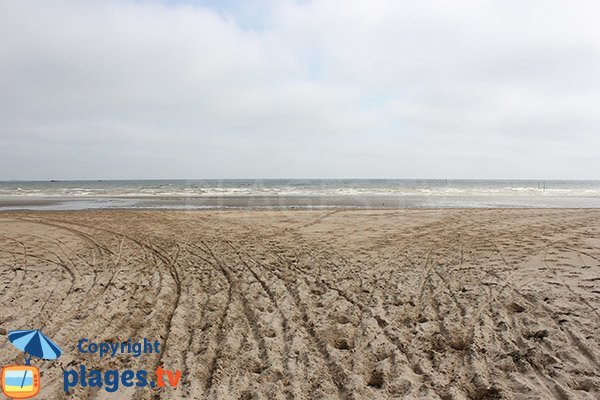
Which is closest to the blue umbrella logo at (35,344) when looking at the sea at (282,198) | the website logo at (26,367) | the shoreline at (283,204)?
the website logo at (26,367)

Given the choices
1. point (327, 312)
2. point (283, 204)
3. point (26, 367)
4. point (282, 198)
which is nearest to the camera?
point (26, 367)

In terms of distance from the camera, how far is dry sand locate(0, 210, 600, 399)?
3121 millimetres

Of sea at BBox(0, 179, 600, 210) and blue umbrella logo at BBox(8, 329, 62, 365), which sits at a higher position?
sea at BBox(0, 179, 600, 210)

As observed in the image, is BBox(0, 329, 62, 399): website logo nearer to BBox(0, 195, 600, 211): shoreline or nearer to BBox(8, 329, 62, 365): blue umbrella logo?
BBox(8, 329, 62, 365): blue umbrella logo

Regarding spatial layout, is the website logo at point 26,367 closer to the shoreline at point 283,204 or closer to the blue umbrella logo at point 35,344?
the blue umbrella logo at point 35,344

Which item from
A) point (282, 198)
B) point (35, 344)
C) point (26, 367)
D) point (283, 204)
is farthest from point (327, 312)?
point (282, 198)

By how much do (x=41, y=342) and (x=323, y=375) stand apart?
336 cm

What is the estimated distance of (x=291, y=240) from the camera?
9586 mm

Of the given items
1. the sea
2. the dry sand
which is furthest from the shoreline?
the dry sand

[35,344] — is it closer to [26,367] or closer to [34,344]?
[34,344]

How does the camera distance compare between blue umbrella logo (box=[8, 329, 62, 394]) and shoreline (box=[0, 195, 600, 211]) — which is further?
shoreline (box=[0, 195, 600, 211])

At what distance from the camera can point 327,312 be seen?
4.64 m

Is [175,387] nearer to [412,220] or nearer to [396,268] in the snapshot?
[396,268]

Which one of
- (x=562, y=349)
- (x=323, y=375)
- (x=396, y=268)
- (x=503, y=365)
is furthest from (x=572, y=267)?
(x=323, y=375)
